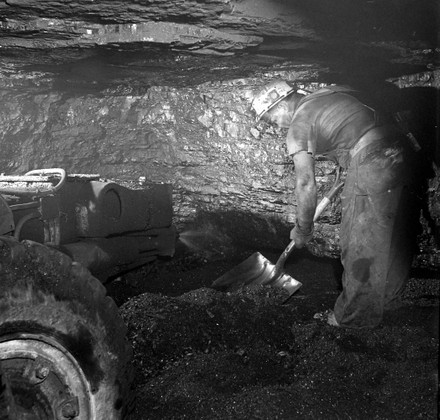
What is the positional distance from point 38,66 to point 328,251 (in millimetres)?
3624

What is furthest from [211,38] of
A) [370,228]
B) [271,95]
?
[370,228]

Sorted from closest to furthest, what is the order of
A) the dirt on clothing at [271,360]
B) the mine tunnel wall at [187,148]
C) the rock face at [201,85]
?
the dirt on clothing at [271,360]
the rock face at [201,85]
the mine tunnel wall at [187,148]

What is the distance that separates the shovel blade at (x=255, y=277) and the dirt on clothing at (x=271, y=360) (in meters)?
0.24

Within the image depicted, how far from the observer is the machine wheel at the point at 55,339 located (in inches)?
51.1

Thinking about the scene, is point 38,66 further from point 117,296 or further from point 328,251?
point 328,251

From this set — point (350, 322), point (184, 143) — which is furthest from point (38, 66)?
point (350, 322)

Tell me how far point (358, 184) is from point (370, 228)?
380mm

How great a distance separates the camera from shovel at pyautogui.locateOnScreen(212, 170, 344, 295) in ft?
12.9

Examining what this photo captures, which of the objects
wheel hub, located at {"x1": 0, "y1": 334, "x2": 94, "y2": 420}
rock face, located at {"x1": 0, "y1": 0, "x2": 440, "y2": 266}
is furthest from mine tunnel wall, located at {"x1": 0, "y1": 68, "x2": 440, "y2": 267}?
wheel hub, located at {"x1": 0, "y1": 334, "x2": 94, "y2": 420}

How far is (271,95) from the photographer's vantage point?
3.87m

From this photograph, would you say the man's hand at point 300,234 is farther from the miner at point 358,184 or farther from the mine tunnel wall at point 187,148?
the mine tunnel wall at point 187,148

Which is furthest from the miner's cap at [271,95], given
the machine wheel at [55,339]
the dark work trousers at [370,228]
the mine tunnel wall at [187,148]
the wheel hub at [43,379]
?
the wheel hub at [43,379]

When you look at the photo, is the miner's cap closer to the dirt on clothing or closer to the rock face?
the rock face

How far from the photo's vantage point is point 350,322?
331 centimetres
